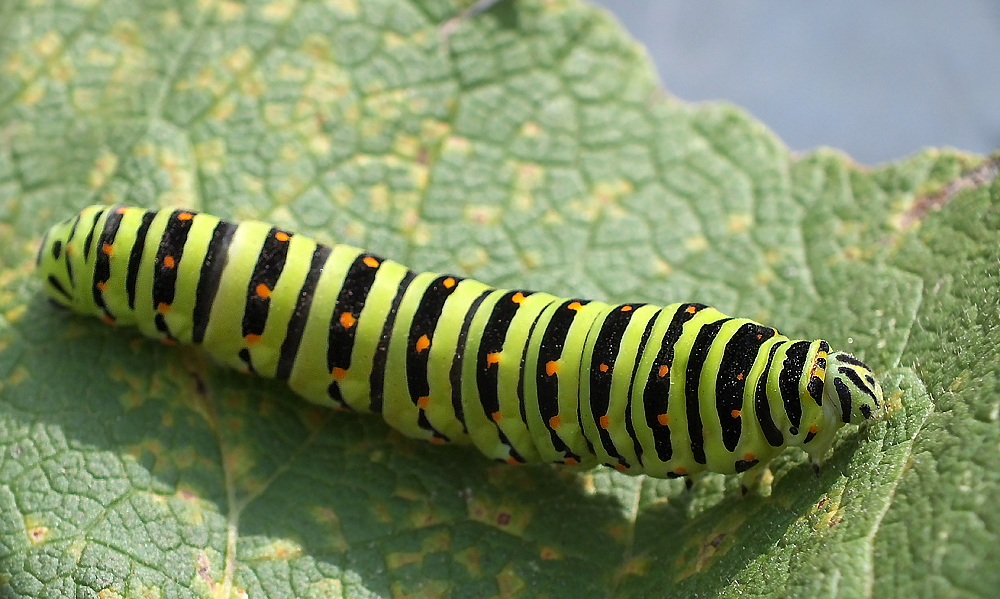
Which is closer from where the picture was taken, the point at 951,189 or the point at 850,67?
the point at 951,189

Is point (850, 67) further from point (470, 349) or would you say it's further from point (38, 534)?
point (38, 534)

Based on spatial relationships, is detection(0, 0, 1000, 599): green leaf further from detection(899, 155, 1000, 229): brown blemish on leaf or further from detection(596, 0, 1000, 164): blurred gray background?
detection(596, 0, 1000, 164): blurred gray background

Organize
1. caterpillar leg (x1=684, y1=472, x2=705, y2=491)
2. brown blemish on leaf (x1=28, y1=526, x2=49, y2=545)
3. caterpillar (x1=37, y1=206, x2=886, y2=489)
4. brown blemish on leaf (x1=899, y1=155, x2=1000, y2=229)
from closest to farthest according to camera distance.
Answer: caterpillar (x1=37, y1=206, x2=886, y2=489), brown blemish on leaf (x1=28, y1=526, x2=49, y2=545), caterpillar leg (x1=684, y1=472, x2=705, y2=491), brown blemish on leaf (x1=899, y1=155, x2=1000, y2=229)

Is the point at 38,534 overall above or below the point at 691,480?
below

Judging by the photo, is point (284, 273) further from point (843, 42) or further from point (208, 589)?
point (843, 42)

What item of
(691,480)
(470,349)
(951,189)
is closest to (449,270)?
(470,349)

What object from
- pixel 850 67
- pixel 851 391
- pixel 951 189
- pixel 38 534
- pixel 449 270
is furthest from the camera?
pixel 850 67

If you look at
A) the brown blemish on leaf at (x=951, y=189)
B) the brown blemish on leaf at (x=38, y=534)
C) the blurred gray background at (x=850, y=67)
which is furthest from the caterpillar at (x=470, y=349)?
the blurred gray background at (x=850, y=67)

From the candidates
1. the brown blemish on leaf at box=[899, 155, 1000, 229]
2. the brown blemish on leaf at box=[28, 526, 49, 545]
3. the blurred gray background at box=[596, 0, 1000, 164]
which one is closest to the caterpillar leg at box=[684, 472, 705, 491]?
the brown blemish on leaf at box=[899, 155, 1000, 229]

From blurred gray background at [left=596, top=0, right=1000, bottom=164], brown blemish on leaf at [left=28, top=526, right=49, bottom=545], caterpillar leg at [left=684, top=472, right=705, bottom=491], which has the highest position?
blurred gray background at [left=596, top=0, right=1000, bottom=164]
